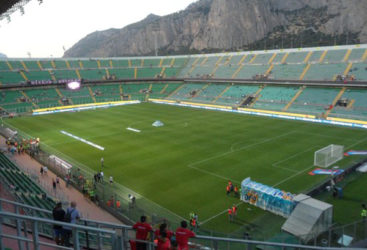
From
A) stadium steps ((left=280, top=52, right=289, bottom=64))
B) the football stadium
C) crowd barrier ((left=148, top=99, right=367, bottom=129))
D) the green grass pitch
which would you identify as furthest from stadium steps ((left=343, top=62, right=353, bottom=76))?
the green grass pitch

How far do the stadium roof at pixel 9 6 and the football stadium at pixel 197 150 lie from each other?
582 millimetres

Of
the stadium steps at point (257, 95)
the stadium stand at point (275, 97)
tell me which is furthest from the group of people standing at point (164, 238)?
the stadium steps at point (257, 95)

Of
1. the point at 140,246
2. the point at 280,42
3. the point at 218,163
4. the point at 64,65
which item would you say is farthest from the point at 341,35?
the point at 140,246

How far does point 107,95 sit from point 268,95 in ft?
130

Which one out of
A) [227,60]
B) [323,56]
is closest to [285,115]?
[323,56]

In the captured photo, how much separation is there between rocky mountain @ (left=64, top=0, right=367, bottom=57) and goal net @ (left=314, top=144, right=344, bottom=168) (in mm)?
92566

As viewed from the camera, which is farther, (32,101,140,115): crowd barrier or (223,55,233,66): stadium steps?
(223,55,233,66): stadium steps

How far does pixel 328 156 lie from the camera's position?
26.3 metres

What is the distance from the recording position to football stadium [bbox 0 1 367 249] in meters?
14.1

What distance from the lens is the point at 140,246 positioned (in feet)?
20.8

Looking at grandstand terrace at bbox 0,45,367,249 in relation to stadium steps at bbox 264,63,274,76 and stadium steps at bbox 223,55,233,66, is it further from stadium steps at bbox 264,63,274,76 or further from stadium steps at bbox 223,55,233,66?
stadium steps at bbox 223,55,233,66

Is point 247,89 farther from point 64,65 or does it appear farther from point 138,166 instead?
point 64,65

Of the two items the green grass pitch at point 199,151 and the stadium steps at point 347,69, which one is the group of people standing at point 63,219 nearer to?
the green grass pitch at point 199,151

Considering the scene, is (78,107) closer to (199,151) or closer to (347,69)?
(199,151)
